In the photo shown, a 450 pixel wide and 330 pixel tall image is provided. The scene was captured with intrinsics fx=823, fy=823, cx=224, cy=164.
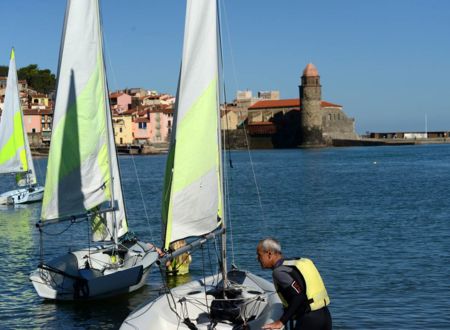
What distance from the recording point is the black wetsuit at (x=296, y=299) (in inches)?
298

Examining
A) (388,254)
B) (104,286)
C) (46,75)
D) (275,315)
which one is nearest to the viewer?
(275,315)

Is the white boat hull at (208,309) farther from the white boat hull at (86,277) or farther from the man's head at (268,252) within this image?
the white boat hull at (86,277)

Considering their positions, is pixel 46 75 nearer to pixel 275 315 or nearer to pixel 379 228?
pixel 379 228

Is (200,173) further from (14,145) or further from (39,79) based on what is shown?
(39,79)

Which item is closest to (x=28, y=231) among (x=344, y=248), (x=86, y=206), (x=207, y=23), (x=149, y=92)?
(x=344, y=248)

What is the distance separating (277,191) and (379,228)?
21.4 m

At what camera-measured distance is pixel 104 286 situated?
15484mm

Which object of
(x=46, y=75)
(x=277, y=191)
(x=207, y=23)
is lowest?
(x=277, y=191)

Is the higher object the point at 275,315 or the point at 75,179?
the point at 75,179

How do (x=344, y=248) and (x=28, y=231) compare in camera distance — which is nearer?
(x=344, y=248)

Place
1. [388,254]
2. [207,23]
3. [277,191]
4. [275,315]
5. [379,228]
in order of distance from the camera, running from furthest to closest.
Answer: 1. [277,191]
2. [379,228]
3. [388,254]
4. [207,23]
5. [275,315]

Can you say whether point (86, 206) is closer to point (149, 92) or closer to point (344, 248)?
point (344, 248)

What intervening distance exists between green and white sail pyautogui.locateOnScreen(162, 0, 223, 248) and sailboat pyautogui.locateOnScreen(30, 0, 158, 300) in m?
5.27

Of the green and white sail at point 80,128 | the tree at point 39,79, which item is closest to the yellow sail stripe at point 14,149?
the green and white sail at point 80,128
